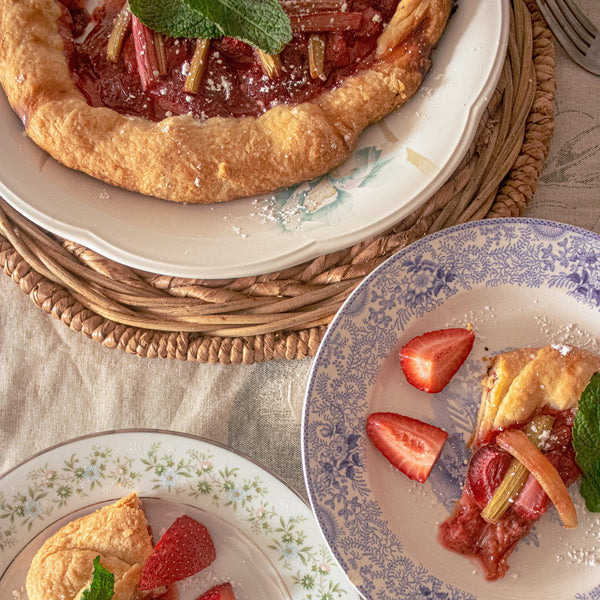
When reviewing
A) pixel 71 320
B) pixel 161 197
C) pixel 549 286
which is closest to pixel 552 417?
pixel 549 286

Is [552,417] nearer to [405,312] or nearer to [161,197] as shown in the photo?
[405,312]

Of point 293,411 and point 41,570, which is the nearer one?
point 41,570

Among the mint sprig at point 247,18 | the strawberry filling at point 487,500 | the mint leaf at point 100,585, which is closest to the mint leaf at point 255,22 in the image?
the mint sprig at point 247,18

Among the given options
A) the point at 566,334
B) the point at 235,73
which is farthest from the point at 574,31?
the point at 235,73

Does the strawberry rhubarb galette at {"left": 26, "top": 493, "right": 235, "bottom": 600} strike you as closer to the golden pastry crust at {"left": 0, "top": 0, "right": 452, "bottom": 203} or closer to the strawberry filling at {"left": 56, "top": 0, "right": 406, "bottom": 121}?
the golden pastry crust at {"left": 0, "top": 0, "right": 452, "bottom": 203}

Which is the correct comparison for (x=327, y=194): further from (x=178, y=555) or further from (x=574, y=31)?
(x=178, y=555)

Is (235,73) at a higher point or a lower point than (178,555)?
higher

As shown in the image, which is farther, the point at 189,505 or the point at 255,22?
the point at 189,505
